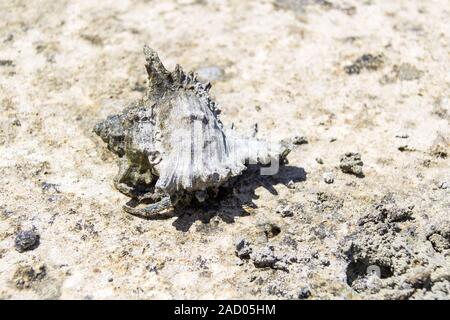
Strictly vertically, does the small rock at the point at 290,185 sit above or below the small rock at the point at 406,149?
below

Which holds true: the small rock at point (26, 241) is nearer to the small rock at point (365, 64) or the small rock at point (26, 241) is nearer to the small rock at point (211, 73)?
the small rock at point (211, 73)

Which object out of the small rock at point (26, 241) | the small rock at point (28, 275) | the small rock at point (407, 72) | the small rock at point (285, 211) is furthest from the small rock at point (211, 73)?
the small rock at point (28, 275)

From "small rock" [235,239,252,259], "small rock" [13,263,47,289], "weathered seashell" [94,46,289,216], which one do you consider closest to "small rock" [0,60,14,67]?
"weathered seashell" [94,46,289,216]

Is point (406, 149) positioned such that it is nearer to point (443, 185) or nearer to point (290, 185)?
point (443, 185)

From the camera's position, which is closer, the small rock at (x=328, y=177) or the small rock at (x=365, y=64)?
the small rock at (x=328, y=177)

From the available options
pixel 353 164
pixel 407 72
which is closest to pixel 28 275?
pixel 353 164

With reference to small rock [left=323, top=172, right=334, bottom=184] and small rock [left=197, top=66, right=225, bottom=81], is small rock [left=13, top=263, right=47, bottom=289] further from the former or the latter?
small rock [left=197, top=66, right=225, bottom=81]

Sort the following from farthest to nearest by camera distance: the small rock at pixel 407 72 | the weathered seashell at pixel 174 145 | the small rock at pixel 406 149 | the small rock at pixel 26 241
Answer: the small rock at pixel 407 72 → the small rock at pixel 406 149 → the weathered seashell at pixel 174 145 → the small rock at pixel 26 241
